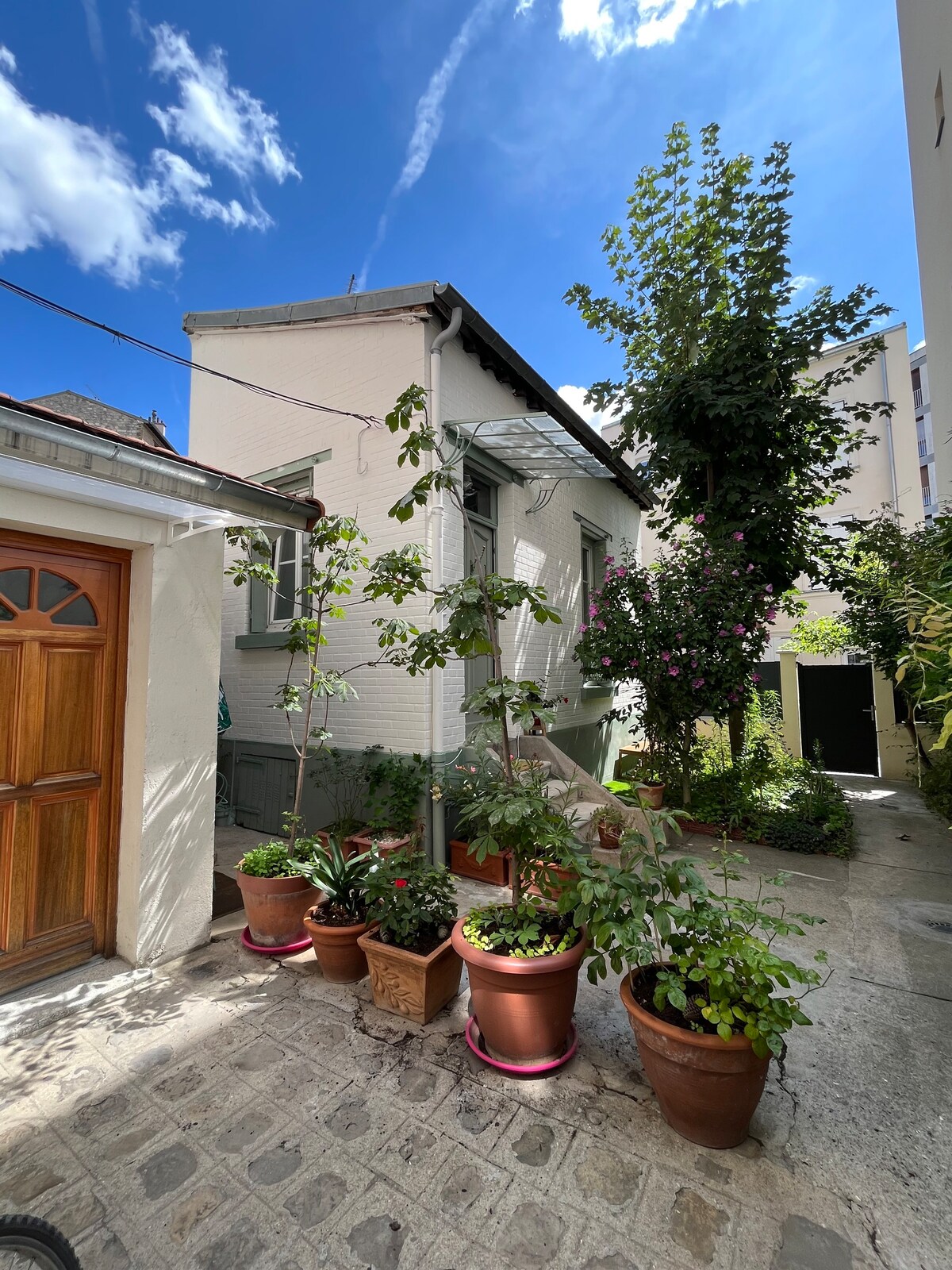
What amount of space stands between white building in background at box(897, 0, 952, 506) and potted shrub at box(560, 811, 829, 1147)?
146 inches

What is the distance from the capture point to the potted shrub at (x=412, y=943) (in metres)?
2.61

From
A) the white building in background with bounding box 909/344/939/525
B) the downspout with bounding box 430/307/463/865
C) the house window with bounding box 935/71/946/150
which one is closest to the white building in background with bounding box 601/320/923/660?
the white building in background with bounding box 909/344/939/525

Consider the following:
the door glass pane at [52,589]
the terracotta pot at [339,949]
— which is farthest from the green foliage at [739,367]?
the door glass pane at [52,589]

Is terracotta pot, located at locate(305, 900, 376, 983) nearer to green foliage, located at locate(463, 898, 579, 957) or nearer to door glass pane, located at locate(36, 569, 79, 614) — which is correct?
green foliage, located at locate(463, 898, 579, 957)

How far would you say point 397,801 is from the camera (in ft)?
14.8

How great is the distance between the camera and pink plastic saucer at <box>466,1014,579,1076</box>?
228cm

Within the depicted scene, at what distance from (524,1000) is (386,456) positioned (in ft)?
14.5

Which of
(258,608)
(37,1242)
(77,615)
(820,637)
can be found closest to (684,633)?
(258,608)

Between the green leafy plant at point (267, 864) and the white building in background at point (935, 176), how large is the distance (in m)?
5.26

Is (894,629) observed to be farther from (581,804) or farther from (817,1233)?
(817,1233)

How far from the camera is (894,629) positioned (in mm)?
6754

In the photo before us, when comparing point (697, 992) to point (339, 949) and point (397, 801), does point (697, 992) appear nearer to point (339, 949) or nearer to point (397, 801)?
point (339, 949)

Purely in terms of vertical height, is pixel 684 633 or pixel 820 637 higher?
pixel 820 637

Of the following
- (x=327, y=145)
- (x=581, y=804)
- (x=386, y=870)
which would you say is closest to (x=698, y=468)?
(x=581, y=804)
